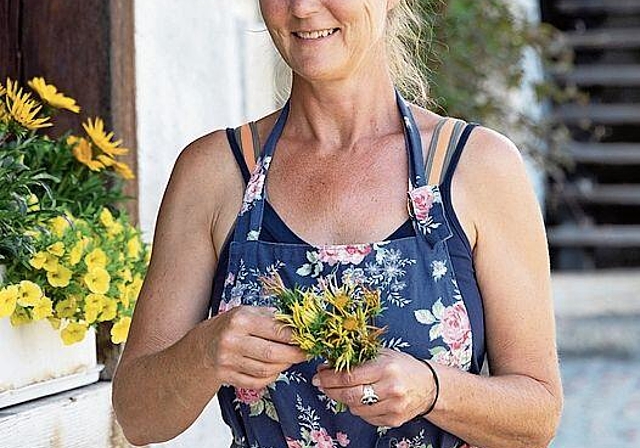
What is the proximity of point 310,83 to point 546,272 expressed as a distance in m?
0.49

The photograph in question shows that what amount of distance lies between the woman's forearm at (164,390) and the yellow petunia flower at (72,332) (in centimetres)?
44

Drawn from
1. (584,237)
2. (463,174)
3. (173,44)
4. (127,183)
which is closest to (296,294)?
(463,174)

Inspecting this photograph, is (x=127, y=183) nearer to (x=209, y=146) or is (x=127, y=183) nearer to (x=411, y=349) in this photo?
(x=209, y=146)

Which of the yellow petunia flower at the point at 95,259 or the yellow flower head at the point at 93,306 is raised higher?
the yellow petunia flower at the point at 95,259

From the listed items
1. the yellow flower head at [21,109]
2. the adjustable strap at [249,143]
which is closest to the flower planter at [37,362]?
the yellow flower head at [21,109]

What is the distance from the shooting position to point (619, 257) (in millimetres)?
9789

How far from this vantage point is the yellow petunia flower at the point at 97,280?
Answer: 102 inches

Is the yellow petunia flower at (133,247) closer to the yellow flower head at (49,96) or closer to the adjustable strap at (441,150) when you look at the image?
the yellow flower head at (49,96)

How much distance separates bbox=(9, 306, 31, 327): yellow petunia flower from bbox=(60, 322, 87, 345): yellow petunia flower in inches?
4.6

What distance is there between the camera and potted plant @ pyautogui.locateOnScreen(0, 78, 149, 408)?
2508 mm

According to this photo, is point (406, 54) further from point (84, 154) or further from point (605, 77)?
point (605, 77)

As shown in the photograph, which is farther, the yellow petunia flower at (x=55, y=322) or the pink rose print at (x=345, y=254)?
the yellow petunia flower at (x=55, y=322)

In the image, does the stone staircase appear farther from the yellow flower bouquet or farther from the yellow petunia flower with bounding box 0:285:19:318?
the yellow flower bouquet

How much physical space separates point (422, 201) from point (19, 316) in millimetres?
846
